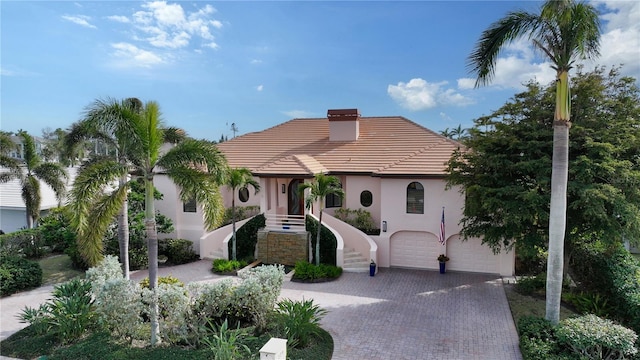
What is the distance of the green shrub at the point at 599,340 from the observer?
922 centimetres

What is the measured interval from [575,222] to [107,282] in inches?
601

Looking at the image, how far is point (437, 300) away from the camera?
48.9ft

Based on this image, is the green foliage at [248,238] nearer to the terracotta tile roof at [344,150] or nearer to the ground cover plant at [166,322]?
the terracotta tile roof at [344,150]

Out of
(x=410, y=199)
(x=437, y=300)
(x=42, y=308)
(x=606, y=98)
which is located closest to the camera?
(x=42, y=308)

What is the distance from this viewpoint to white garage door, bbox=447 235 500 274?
18188 mm

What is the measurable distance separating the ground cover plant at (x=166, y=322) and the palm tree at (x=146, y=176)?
22.6 inches

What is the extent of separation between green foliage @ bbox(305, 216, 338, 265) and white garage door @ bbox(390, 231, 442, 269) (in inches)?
125

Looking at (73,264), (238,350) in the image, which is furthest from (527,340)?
(73,264)

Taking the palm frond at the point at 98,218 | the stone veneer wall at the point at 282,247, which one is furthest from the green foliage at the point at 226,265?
the palm frond at the point at 98,218

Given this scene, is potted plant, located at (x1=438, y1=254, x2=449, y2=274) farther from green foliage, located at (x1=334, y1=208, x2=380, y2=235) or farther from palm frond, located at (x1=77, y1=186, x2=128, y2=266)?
palm frond, located at (x1=77, y1=186, x2=128, y2=266)

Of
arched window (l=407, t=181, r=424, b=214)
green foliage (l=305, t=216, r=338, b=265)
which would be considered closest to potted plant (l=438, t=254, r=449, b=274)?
arched window (l=407, t=181, r=424, b=214)

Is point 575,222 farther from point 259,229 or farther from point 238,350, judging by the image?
point 259,229

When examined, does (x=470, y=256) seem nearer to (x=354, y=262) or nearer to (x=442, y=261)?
Answer: (x=442, y=261)

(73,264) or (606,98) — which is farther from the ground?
(606,98)
